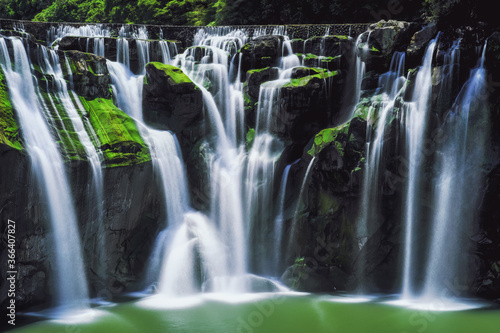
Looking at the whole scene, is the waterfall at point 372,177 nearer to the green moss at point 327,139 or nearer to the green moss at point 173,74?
the green moss at point 327,139

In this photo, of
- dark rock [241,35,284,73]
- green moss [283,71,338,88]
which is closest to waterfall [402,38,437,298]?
green moss [283,71,338,88]

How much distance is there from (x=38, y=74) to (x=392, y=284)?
13.1 meters

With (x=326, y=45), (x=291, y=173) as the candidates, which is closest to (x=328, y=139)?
(x=291, y=173)

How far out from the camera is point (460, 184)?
13.5m

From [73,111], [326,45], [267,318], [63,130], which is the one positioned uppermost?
[326,45]

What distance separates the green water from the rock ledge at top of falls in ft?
21.8

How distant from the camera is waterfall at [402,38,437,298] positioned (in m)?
14.0

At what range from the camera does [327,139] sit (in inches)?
588

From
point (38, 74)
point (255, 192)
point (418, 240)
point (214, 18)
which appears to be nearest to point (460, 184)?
point (418, 240)

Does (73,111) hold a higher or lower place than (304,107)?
lower

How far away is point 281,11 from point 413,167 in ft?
63.0

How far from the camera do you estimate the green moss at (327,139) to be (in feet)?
48.1

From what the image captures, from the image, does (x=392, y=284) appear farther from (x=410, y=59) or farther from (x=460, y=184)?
(x=410, y=59)

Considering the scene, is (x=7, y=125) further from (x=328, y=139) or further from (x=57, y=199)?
(x=328, y=139)
